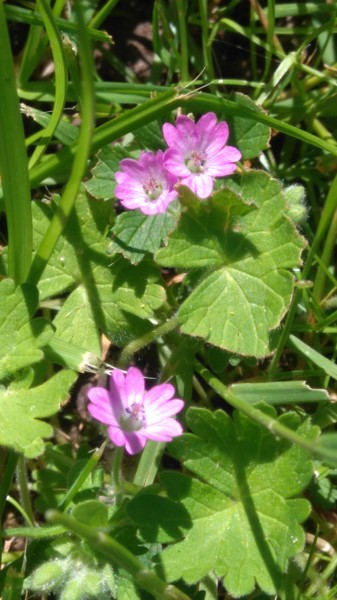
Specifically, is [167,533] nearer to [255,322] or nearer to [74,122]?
[255,322]

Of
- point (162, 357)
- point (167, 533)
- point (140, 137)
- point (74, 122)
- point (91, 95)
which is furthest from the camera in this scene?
point (74, 122)

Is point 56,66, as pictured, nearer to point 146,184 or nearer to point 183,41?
point 146,184

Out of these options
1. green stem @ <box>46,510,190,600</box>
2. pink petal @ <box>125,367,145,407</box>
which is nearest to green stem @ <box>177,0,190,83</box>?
pink petal @ <box>125,367,145,407</box>

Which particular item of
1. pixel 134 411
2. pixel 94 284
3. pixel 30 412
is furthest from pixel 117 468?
pixel 94 284

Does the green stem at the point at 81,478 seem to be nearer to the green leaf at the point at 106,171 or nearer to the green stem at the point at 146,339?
the green stem at the point at 146,339

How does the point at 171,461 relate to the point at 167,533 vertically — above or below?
below

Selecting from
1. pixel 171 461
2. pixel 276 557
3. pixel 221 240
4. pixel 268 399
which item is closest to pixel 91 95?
pixel 221 240

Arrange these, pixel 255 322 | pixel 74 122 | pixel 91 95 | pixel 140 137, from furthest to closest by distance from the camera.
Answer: pixel 74 122
pixel 140 137
pixel 255 322
pixel 91 95
